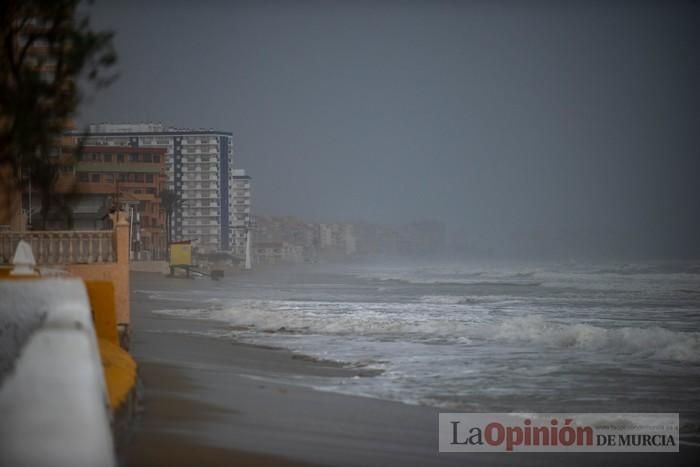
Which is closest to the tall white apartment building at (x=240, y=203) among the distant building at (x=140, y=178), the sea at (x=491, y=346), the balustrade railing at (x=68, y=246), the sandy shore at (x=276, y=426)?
the distant building at (x=140, y=178)

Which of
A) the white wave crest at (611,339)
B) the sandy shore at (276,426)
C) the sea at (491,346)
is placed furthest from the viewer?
the white wave crest at (611,339)

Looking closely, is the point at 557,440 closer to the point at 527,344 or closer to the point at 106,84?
the point at 106,84

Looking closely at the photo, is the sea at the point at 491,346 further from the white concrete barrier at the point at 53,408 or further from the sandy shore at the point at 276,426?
the white concrete barrier at the point at 53,408

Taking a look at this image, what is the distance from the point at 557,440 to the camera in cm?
961

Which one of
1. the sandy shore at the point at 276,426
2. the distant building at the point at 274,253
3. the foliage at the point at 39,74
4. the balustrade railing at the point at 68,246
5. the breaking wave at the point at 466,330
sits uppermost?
the foliage at the point at 39,74

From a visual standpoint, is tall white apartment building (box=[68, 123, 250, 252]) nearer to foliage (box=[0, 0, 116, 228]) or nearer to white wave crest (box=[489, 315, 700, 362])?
white wave crest (box=[489, 315, 700, 362])

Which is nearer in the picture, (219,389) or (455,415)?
(455,415)

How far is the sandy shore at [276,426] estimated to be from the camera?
26.2ft

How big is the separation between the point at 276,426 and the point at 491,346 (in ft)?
37.9

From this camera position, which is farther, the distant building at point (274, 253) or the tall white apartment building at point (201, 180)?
the distant building at point (274, 253)

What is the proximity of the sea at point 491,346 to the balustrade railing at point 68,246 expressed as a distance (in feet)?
15.3

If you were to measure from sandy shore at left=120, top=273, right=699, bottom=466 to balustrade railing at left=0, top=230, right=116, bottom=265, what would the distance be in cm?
218

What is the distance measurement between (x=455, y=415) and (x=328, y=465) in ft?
10.5

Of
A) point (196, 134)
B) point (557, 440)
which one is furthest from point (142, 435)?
point (196, 134)
